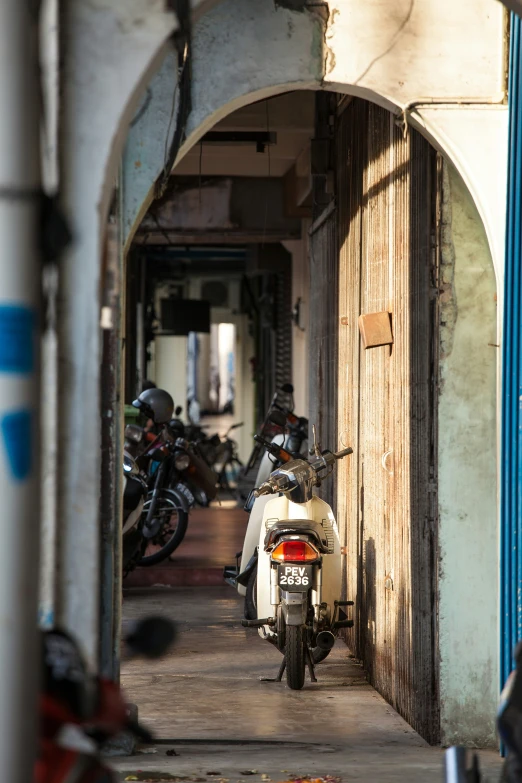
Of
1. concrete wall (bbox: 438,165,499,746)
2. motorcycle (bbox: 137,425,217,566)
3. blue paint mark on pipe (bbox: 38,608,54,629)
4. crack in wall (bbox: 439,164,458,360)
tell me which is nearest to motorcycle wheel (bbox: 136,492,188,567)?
motorcycle (bbox: 137,425,217,566)

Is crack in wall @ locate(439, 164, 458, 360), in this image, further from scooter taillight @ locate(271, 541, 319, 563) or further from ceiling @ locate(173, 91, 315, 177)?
ceiling @ locate(173, 91, 315, 177)

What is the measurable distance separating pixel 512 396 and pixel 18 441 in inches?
105

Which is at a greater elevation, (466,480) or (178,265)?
(178,265)

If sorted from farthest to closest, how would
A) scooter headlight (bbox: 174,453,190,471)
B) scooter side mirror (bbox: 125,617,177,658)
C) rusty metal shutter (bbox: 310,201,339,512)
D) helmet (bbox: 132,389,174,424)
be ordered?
1. scooter headlight (bbox: 174,453,190,471)
2. helmet (bbox: 132,389,174,424)
3. rusty metal shutter (bbox: 310,201,339,512)
4. scooter side mirror (bbox: 125,617,177,658)

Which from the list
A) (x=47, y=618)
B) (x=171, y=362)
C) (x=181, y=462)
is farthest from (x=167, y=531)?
(x=171, y=362)

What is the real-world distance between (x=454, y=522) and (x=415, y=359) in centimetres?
80

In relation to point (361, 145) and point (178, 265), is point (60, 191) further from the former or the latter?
point (178, 265)

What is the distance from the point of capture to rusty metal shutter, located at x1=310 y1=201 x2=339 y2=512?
25.6 ft

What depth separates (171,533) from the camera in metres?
9.62

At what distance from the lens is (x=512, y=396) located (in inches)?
184

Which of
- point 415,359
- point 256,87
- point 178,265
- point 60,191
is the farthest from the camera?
point 178,265

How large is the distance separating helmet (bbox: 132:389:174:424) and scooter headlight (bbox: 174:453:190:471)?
59 cm

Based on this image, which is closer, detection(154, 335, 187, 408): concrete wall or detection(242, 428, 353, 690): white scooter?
detection(242, 428, 353, 690): white scooter

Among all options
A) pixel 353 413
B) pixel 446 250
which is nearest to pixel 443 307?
pixel 446 250
